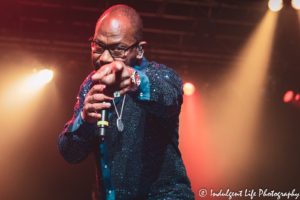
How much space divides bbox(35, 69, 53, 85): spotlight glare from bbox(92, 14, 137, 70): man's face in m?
5.71

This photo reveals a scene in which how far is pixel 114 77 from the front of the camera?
3.17 feet

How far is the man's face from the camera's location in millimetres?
1485

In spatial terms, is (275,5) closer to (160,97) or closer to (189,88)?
(189,88)

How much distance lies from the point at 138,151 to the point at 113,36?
701mm

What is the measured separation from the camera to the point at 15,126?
6.67 metres

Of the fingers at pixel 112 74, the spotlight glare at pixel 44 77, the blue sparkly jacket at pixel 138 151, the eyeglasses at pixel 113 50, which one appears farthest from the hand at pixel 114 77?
the spotlight glare at pixel 44 77

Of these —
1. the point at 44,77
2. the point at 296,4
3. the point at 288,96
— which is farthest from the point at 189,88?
the point at 44,77

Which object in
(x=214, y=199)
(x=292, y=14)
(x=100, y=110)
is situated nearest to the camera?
(x=100, y=110)

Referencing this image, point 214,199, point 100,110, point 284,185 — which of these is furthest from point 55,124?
point 284,185

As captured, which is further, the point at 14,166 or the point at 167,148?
the point at 14,166

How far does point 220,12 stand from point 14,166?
6554 millimetres

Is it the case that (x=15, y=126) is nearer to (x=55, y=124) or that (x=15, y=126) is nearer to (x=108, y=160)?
(x=55, y=124)

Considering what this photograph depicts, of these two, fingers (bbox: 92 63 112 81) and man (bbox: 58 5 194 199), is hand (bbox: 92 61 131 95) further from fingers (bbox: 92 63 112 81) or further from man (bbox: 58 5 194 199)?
man (bbox: 58 5 194 199)

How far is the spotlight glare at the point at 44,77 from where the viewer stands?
6.72 m
